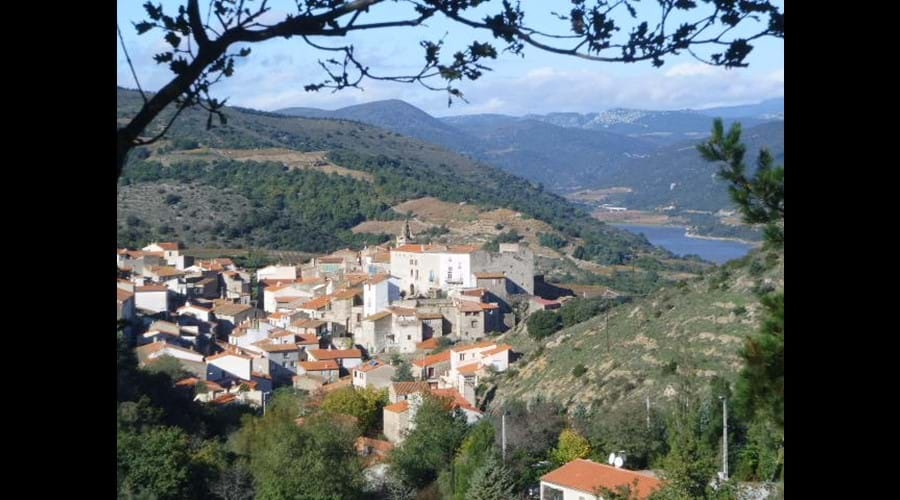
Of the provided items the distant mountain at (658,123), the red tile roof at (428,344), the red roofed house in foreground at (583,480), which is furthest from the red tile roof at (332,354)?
the distant mountain at (658,123)

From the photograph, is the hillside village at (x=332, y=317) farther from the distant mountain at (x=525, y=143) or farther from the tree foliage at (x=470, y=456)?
the distant mountain at (x=525, y=143)

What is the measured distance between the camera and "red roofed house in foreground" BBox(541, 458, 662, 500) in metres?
9.09

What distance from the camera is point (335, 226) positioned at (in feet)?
147

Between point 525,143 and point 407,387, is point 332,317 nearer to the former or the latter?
point 407,387

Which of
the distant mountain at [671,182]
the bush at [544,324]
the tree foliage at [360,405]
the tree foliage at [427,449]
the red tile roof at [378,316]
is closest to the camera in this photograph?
the tree foliage at [427,449]

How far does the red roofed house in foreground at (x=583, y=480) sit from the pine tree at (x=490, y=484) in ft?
1.26

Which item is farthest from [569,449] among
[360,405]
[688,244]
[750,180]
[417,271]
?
[688,244]

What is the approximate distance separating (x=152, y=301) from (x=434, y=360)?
8.85 metres

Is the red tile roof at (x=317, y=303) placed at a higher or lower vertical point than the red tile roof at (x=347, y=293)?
lower

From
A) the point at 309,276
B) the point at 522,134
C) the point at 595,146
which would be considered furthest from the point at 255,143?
the point at 522,134

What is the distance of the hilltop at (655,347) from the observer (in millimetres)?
13664

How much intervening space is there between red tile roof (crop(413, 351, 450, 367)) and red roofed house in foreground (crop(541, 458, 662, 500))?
11743 mm

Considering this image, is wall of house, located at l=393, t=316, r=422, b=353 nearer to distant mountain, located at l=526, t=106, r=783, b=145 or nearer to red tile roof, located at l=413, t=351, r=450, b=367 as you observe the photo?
red tile roof, located at l=413, t=351, r=450, b=367
